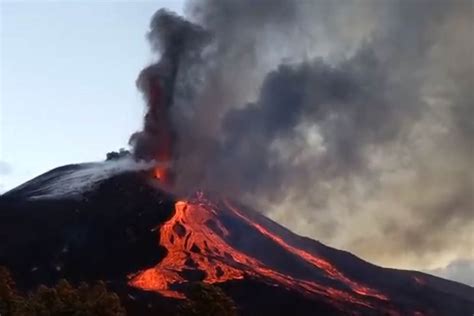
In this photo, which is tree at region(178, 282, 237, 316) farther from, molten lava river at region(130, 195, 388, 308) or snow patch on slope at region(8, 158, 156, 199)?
snow patch on slope at region(8, 158, 156, 199)

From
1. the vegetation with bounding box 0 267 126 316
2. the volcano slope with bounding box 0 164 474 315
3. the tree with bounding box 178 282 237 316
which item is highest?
the volcano slope with bounding box 0 164 474 315

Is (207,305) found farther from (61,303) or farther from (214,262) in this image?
(214,262)

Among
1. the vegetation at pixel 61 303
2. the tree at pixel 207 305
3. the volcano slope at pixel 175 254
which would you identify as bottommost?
the vegetation at pixel 61 303

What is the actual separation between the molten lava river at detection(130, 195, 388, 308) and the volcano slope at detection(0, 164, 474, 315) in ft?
0.53

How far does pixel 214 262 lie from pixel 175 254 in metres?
4.56

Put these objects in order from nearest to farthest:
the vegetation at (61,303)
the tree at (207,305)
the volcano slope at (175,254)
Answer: the tree at (207,305) < the vegetation at (61,303) < the volcano slope at (175,254)

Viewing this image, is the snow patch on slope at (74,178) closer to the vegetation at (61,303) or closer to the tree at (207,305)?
the vegetation at (61,303)

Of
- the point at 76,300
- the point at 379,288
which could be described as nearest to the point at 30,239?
the point at 379,288

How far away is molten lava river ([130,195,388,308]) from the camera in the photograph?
80125mm

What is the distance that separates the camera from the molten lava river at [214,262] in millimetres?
80125

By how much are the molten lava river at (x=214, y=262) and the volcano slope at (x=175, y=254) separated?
163mm

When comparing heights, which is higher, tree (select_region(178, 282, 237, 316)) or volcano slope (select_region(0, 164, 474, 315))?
volcano slope (select_region(0, 164, 474, 315))

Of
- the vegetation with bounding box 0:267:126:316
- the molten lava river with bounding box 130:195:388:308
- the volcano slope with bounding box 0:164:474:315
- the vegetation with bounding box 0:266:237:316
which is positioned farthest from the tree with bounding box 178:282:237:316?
the molten lava river with bounding box 130:195:388:308

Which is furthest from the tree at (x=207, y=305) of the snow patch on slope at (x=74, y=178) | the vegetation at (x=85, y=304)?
the snow patch on slope at (x=74, y=178)
